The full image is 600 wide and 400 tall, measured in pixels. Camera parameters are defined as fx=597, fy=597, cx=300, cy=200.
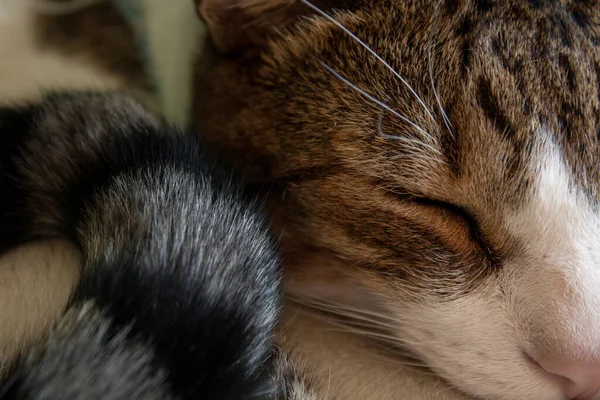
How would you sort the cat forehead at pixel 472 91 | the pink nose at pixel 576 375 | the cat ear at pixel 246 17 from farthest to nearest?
the cat ear at pixel 246 17 < the cat forehead at pixel 472 91 < the pink nose at pixel 576 375

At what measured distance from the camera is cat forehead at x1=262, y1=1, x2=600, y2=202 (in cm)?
90

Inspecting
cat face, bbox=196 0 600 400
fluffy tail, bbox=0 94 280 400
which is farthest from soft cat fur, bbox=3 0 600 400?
fluffy tail, bbox=0 94 280 400

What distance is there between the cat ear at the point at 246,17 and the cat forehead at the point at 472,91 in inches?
5.1

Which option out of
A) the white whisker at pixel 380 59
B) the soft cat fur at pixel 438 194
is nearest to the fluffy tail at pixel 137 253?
the soft cat fur at pixel 438 194

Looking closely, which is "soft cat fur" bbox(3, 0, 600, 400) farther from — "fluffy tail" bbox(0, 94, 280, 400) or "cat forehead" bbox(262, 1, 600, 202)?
"fluffy tail" bbox(0, 94, 280, 400)

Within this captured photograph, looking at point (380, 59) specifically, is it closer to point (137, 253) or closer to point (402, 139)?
point (402, 139)

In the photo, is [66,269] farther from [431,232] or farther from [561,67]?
[561,67]

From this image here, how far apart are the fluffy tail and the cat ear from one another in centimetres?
24

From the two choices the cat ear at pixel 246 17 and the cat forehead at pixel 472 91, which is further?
the cat ear at pixel 246 17

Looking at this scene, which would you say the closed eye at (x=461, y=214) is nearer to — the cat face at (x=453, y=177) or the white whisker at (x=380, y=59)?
the cat face at (x=453, y=177)

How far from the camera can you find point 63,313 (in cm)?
60

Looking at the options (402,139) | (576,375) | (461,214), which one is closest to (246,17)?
(402,139)

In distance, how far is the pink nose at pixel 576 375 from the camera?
798 mm

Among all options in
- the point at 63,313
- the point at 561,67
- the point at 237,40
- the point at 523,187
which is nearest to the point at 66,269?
the point at 63,313
